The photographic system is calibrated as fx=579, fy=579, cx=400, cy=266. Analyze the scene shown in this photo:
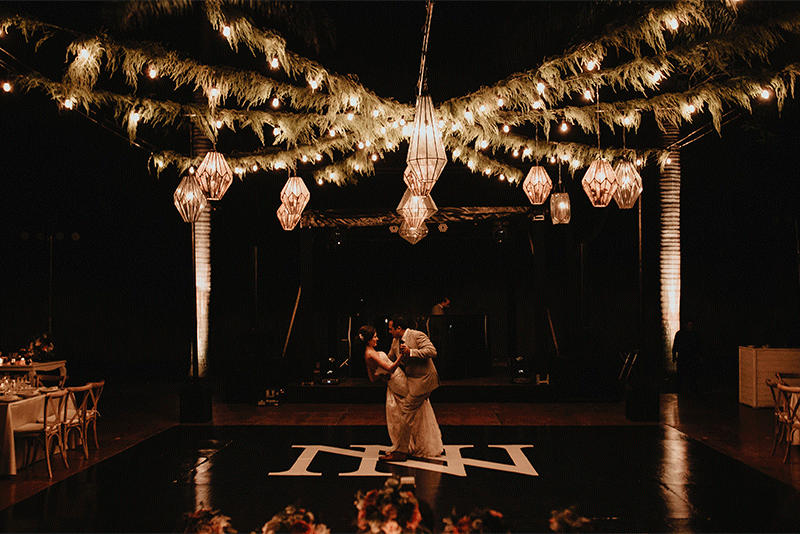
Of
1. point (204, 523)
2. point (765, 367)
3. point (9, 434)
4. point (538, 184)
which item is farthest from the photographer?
point (765, 367)

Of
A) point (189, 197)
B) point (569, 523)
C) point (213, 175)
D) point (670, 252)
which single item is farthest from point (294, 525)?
→ point (670, 252)

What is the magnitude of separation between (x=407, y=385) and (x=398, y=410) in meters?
0.32

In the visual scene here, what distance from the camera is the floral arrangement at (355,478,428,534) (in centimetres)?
197

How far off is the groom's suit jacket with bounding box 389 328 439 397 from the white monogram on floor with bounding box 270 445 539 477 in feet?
2.54

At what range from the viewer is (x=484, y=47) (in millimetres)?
11609

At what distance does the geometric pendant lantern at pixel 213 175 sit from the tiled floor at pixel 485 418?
10.7 ft

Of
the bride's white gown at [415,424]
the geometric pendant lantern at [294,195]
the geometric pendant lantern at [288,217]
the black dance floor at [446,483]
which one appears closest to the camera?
the black dance floor at [446,483]

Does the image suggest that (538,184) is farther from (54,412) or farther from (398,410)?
(54,412)

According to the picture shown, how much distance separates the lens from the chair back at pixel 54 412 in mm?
5953

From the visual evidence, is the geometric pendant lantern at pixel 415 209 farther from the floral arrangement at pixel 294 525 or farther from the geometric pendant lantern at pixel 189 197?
the floral arrangement at pixel 294 525

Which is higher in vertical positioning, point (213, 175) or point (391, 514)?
point (213, 175)

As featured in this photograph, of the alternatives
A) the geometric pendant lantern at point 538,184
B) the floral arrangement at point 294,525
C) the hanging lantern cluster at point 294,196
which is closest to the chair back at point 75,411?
the hanging lantern cluster at point 294,196

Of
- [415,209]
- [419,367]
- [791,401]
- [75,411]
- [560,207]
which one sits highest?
[560,207]

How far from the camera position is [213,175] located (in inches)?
240
